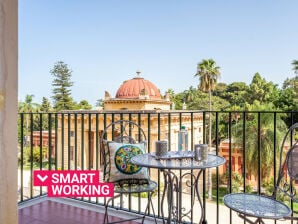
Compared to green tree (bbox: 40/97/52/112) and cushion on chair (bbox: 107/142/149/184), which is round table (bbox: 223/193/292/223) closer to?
cushion on chair (bbox: 107/142/149/184)

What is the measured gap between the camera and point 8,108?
32.9 inches

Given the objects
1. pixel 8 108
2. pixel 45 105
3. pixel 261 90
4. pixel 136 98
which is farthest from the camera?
pixel 45 105

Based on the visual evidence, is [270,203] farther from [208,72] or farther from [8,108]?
[208,72]

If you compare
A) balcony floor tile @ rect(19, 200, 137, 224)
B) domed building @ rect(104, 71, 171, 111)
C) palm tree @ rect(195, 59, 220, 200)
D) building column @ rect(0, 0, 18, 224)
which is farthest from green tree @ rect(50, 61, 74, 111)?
building column @ rect(0, 0, 18, 224)

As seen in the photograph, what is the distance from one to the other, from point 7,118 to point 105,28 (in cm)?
1752

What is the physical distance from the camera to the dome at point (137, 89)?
51.3ft

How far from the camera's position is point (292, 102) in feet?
56.4

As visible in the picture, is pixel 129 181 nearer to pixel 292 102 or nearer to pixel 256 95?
pixel 292 102

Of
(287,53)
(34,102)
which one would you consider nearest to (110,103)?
(34,102)

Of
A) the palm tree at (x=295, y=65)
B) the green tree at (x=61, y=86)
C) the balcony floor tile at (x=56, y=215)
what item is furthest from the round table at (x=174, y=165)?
the green tree at (x=61, y=86)

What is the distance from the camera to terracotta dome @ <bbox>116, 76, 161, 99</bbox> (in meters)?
15.7

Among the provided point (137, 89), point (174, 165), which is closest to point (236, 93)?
point (137, 89)

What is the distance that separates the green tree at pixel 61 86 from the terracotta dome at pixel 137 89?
6.73 meters

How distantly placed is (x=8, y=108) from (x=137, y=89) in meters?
15.2
